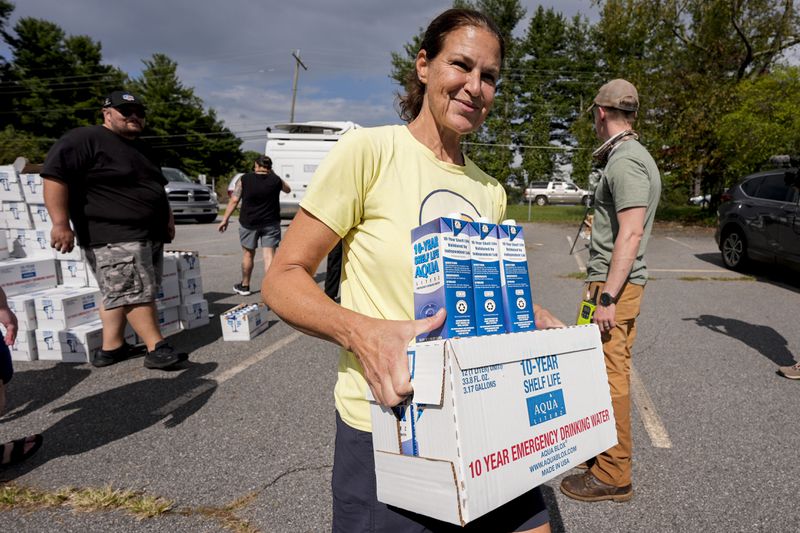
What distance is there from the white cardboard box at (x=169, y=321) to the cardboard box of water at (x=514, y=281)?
5.13 m

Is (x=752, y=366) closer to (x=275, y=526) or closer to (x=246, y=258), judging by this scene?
(x=275, y=526)

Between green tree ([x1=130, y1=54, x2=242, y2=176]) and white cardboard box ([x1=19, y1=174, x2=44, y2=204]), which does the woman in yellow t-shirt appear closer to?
white cardboard box ([x1=19, y1=174, x2=44, y2=204])

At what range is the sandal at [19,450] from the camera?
2.84 meters

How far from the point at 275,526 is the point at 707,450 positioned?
2.67 meters

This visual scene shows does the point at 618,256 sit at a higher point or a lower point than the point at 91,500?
higher

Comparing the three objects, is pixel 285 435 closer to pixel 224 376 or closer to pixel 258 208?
pixel 224 376

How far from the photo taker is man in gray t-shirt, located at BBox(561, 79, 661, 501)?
2457 mm

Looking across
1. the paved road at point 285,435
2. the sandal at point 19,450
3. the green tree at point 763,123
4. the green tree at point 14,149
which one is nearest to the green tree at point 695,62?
the green tree at point 763,123

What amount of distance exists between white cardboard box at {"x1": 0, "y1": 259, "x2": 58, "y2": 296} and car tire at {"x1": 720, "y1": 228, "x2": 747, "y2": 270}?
1114cm

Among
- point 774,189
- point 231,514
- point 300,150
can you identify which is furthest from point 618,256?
point 300,150

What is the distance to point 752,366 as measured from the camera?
4.61 m

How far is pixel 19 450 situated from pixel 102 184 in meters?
2.15

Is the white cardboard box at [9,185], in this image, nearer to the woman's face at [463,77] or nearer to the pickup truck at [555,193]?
the woman's face at [463,77]

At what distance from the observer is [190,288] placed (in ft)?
19.2
